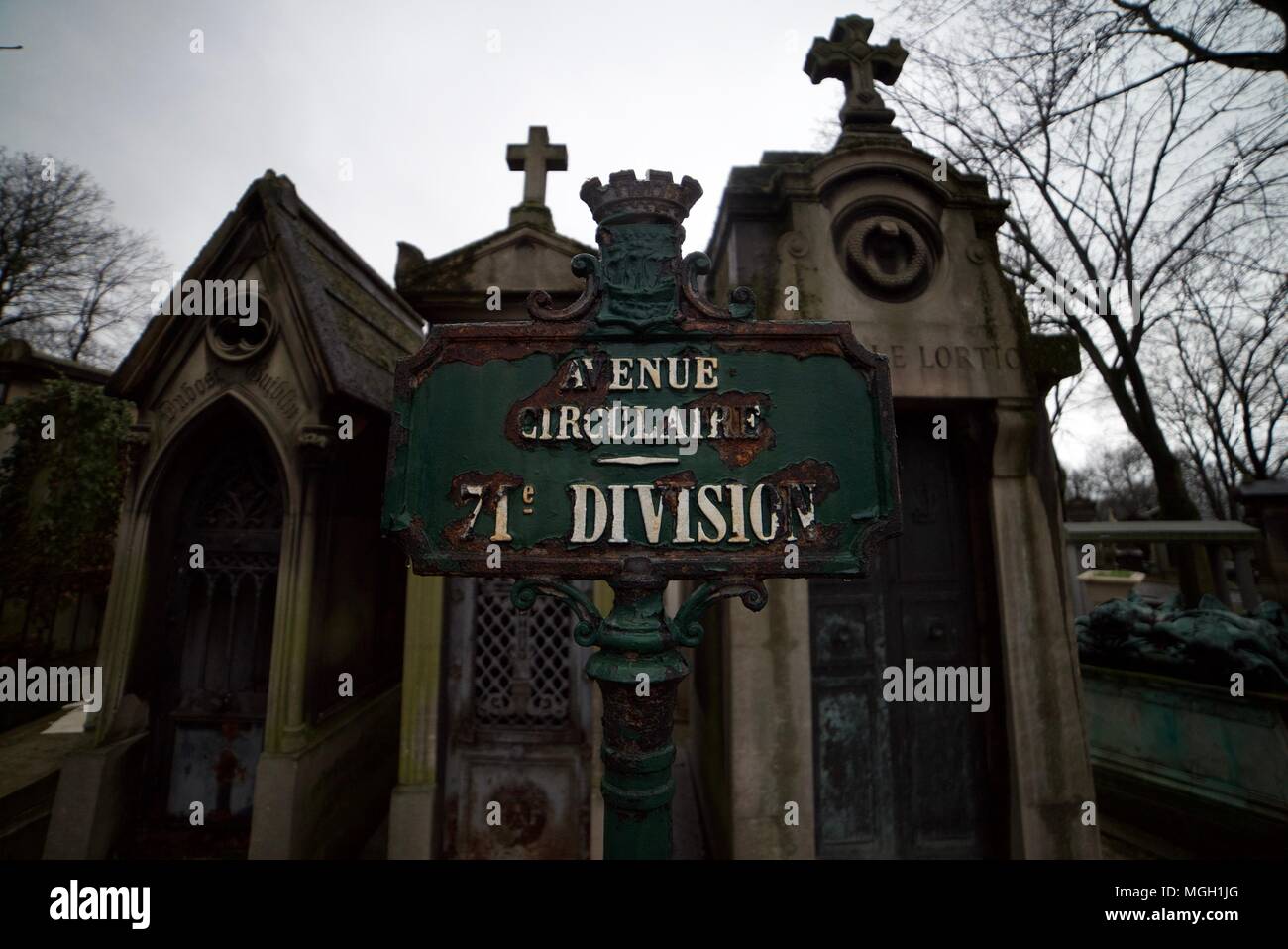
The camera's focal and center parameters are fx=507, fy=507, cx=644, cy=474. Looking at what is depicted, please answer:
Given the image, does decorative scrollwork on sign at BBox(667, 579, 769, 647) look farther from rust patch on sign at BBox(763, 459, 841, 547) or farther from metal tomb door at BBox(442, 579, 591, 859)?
metal tomb door at BBox(442, 579, 591, 859)

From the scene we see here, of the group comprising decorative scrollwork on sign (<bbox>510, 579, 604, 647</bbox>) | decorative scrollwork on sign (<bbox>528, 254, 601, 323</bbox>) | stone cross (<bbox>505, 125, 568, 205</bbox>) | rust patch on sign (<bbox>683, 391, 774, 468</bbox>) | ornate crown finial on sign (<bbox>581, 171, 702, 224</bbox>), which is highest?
stone cross (<bbox>505, 125, 568, 205</bbox>)

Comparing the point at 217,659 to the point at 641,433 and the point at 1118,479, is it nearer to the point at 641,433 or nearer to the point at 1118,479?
the point at 641,433

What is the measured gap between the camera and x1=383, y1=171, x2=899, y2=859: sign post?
1.70 meters

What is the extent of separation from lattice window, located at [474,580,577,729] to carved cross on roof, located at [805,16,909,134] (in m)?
4.81

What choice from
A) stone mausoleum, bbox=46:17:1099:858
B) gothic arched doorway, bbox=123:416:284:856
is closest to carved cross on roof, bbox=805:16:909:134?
stone mausoleum, bbox=46:17:1099:858

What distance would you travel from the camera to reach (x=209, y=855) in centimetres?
407

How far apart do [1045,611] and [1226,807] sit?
3.11 meters

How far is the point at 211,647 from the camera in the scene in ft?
14.3

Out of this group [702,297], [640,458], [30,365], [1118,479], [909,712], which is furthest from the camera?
[1118,479]

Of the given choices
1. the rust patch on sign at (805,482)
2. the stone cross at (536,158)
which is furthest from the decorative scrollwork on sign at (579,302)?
the stone cross at (536,158)

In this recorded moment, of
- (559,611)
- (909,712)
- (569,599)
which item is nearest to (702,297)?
(569,599)

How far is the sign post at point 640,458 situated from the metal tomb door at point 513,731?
2545 millimetres

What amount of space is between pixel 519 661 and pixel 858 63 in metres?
5.71

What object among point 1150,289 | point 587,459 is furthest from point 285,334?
point 1150,289
